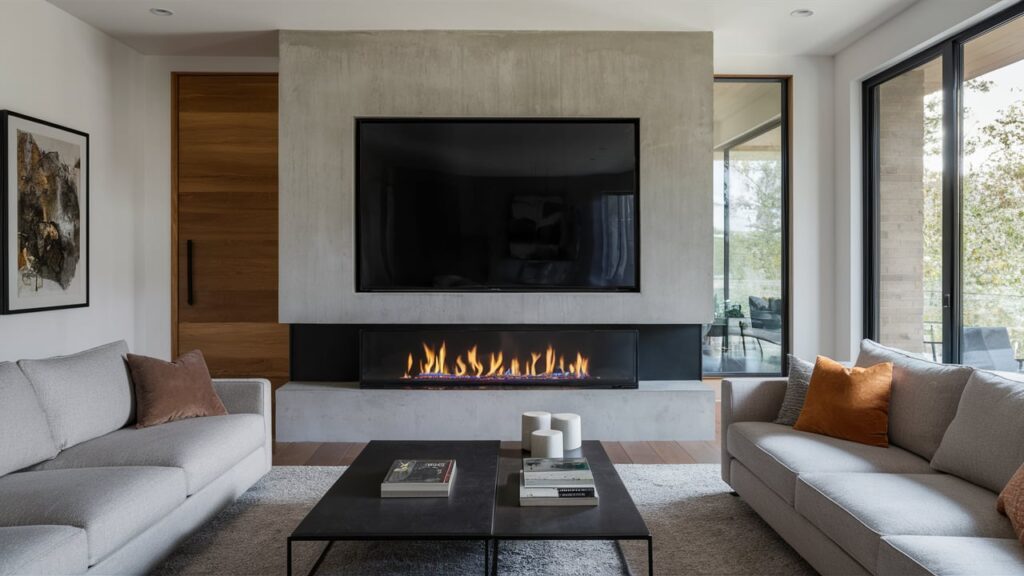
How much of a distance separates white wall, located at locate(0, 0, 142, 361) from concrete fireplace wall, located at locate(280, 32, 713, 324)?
129cm

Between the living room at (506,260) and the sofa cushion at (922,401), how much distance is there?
14mm

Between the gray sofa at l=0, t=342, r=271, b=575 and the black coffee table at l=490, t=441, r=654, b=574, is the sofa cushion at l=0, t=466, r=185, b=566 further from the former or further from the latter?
the black coffee table at l=490, t=441, r=654, b=574

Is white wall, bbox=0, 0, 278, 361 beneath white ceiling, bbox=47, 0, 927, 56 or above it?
beneath

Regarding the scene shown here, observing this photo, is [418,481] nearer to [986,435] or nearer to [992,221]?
[986,435]

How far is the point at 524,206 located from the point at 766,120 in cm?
208

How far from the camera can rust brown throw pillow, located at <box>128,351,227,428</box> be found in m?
3.21

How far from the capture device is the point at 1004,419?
230cm

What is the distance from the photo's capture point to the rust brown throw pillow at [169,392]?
3.21 meters

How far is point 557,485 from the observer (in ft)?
7.88

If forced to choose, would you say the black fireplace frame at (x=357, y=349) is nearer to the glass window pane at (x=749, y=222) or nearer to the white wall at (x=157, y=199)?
the glass window pane at (x=749, y=222)

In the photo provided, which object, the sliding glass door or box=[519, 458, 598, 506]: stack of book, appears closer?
box=[519, 458, 598, 506]: stack of book

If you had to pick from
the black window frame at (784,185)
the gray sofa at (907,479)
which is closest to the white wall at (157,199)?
the black window frame at (784,185)

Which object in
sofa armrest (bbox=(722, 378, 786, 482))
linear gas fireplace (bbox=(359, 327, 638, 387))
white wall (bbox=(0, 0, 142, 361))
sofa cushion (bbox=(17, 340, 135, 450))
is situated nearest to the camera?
sofa cushion (bbox=(17, 340, 135, 450))

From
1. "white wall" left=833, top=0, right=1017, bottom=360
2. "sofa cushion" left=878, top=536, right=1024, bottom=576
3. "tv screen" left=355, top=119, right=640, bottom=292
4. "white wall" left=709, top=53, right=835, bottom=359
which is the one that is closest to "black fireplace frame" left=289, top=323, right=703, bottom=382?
"tv screen" left=355, top=119, right=640, bottom=292
